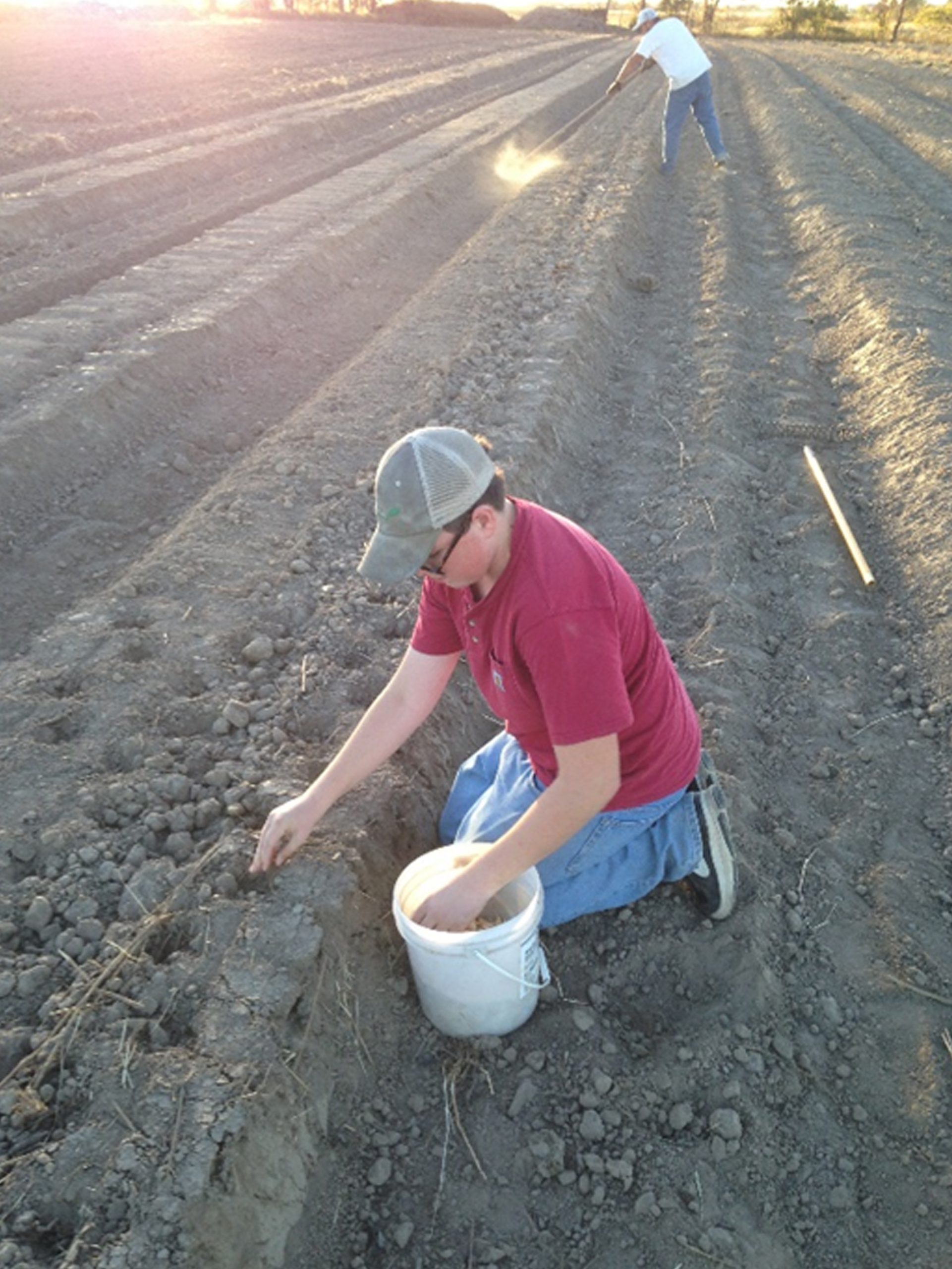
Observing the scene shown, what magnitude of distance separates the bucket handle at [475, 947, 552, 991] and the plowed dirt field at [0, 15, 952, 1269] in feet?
0.53

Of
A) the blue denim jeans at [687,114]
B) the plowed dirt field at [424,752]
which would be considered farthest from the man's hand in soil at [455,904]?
the blue denim jeans at [687,114]

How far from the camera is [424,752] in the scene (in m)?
3.37

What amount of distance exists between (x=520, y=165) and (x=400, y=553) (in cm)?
1292

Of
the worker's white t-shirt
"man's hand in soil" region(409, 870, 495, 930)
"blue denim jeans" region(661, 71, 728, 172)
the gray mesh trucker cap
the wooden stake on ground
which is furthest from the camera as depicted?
"blue denim jeans" region(661, 71, 728, 172)

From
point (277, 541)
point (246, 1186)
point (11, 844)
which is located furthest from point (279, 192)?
point (246, 1186)

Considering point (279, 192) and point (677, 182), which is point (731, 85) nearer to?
point (677, 182)

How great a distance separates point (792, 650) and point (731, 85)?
20.7 metres

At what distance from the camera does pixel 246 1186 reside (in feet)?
6.99

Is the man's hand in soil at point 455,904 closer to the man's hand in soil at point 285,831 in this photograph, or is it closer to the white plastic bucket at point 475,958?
the white plastic bucket at point 475,958

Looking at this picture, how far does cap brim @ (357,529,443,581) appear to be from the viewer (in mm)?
2012

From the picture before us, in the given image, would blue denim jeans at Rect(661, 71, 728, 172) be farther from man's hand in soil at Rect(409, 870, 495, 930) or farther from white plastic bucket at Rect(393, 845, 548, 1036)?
man's hand in soil at Rect(409, 870, 495, 930)

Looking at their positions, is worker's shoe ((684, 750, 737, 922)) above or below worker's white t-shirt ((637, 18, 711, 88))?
below

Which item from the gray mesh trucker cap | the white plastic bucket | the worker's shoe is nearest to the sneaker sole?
the worker's shoe

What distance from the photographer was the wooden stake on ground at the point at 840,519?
14.6 ft
